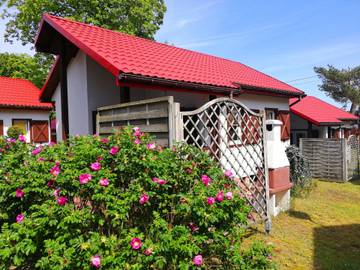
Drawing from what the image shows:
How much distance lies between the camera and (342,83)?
126 feet

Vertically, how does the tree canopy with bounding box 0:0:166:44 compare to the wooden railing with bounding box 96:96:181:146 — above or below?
above

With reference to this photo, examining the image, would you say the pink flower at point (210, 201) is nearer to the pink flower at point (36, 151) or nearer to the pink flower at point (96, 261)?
the pink flower at point (96, 261)

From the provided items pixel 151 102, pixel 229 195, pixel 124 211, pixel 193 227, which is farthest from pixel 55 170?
pixel 151 102

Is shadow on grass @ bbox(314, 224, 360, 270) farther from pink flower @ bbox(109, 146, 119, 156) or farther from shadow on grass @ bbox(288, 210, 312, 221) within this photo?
pink flower @ bbox(109, 146, 119, 156)

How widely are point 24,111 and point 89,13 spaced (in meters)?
7.54

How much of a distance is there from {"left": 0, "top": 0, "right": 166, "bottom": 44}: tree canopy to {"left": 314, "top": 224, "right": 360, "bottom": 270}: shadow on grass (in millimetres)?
17044

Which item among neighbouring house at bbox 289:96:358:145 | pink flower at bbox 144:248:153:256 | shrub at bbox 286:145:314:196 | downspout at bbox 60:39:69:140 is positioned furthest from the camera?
neighbouring house at bbox 289:96:358:145

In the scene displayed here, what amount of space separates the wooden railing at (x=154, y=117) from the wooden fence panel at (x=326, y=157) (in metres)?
9.85

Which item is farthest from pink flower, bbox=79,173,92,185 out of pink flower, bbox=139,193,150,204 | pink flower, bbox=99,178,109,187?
pink flower, bbox=139,193,150,204

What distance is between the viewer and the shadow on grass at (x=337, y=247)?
4.53 meters

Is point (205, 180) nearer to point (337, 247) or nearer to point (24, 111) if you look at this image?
point (337, 247)

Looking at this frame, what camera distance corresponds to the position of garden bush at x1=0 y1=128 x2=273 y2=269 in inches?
98.0

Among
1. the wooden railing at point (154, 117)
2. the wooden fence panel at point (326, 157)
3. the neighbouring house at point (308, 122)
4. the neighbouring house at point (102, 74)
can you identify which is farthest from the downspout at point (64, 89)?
the neighbouring house at point (308, 122)

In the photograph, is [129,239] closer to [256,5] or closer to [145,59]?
[145,59]
